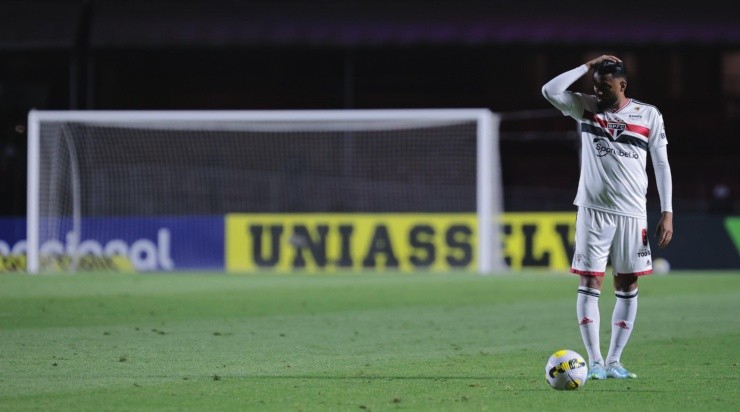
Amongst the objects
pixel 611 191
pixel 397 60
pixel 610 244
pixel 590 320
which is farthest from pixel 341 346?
pixel 397 60

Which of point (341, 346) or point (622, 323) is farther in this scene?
point (341, 346)

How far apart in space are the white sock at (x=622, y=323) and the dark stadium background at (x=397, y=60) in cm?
2040

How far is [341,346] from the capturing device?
952 centimetres

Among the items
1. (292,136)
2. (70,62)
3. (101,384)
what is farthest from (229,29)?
(101,384)

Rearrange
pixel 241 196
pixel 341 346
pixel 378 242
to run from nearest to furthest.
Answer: pixel 341 346, pixel 378 242, pixel 241 196

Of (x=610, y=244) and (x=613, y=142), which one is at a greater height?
(x=613, y=142)

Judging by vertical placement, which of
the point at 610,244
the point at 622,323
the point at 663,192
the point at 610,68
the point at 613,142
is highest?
the point at 610,68

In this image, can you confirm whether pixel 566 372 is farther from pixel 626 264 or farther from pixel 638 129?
pixel 638 129

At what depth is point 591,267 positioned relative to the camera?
7535mm

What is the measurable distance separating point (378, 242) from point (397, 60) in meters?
12.8

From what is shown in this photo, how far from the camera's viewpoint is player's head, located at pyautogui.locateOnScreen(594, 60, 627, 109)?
736cm

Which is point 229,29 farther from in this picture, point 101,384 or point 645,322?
point 101,384

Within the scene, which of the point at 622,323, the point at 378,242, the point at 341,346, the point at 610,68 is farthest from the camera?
Answer: the point at 378,242

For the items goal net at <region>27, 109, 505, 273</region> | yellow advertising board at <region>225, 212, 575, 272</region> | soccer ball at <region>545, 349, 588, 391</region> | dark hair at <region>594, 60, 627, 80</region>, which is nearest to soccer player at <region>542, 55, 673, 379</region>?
dark hair at <region>594, 60, 627, 80</region>
